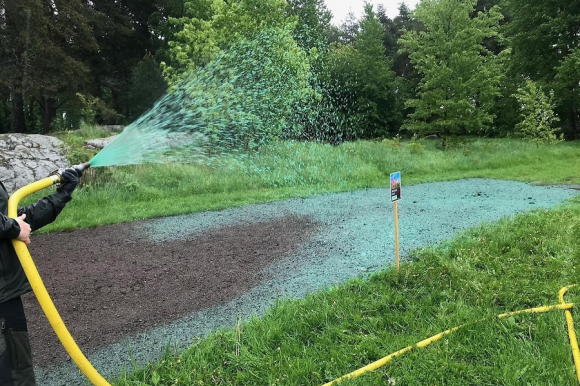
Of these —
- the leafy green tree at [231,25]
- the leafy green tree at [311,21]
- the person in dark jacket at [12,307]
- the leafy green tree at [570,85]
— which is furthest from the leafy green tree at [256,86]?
the leafy green tree at [570,85]

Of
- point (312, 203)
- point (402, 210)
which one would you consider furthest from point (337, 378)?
point (312, 203)

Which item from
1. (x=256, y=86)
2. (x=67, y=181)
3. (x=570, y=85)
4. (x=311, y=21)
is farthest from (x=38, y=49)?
(x=570, y=85)

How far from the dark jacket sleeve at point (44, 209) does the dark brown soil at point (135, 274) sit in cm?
118

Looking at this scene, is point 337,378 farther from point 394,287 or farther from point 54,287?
point 54,287

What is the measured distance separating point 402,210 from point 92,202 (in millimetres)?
5803

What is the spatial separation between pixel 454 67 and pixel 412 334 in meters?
14.3

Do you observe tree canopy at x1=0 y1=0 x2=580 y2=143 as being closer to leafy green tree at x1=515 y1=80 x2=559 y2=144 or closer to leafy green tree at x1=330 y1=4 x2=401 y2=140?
leafy green tree at x1=330 y1=4 x2=401 y2=140

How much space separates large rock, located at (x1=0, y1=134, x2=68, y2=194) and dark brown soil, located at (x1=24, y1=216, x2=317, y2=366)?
336cm

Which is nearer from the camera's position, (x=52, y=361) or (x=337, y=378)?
(x=337, y=378)

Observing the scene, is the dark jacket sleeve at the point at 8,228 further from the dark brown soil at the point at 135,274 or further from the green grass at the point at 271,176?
the green grass at the point at 271,176

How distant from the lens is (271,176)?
9.80 m

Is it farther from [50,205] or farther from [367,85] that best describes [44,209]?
[367,85]

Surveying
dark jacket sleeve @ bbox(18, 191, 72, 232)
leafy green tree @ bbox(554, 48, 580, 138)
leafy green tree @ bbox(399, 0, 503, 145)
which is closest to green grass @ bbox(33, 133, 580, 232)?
leafy green tree @ bbox(399, 0, 503, 145)

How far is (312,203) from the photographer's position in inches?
303
